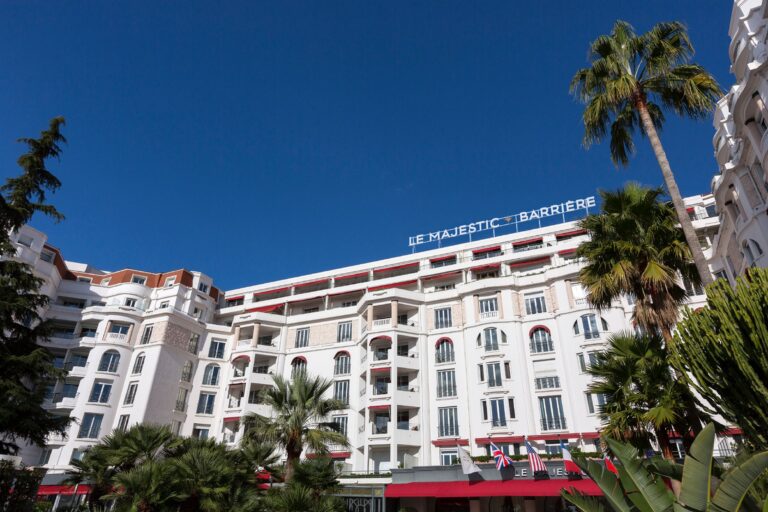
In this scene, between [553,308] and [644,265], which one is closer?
[644,265]

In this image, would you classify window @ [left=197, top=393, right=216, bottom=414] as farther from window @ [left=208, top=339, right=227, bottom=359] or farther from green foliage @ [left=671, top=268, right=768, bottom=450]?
green foliage @ [left=671, top=268, right=768, bottom=450]

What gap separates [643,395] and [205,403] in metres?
40.4

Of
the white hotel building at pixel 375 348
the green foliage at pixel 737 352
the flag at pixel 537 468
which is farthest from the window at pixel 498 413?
the green foliage at pixel 737 352

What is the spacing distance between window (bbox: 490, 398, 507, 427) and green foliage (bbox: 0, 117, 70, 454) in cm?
2719

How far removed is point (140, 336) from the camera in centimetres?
4444

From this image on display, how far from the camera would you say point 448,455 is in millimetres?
34969

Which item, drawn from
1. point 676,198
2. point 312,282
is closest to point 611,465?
point 676,198

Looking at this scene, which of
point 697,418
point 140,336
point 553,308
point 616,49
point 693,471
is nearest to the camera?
point 693,471

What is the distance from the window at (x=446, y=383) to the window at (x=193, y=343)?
2494 cm

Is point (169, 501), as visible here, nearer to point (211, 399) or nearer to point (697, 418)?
point (697, 418)

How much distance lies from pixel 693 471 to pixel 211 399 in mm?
44715

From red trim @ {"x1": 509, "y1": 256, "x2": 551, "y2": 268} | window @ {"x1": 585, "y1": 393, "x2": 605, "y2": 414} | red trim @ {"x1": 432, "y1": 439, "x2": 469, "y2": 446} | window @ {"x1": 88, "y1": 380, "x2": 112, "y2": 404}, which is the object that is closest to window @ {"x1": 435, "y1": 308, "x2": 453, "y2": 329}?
red trim @ {"x1": 509, "y1": 256, "x2": 551, "y2": 268}

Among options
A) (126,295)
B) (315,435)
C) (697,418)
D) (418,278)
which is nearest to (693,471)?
(697,418)

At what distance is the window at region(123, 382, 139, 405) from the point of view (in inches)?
1598
